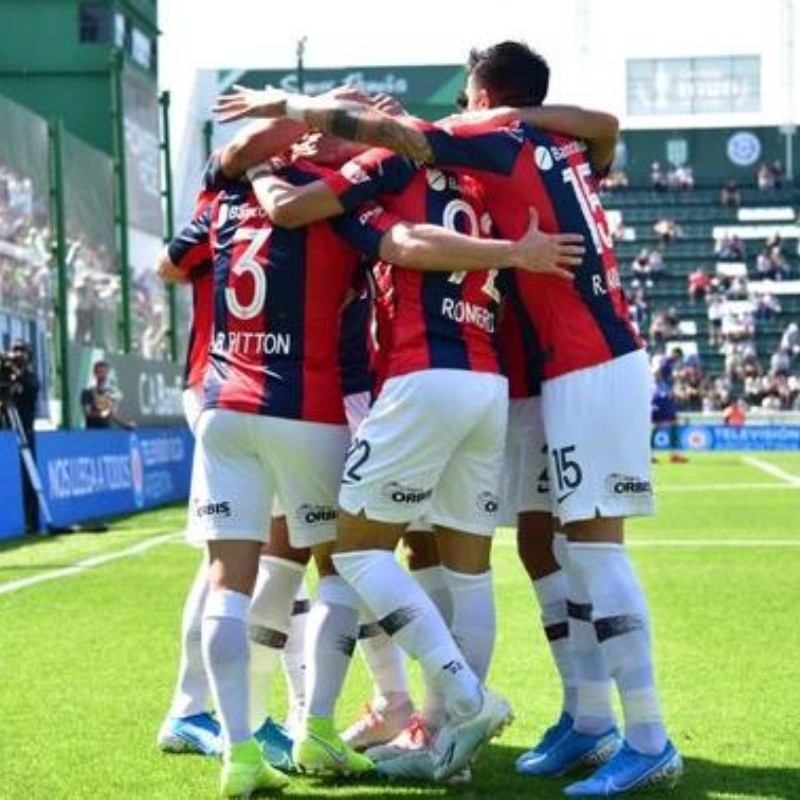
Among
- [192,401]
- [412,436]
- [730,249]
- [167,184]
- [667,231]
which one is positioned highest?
[667,231]

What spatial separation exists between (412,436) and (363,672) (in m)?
2.85

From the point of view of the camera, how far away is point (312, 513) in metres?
5.65

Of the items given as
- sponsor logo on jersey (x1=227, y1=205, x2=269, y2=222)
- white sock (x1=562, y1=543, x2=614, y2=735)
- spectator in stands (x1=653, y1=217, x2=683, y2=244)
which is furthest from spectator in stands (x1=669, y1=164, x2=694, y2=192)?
sponsor logo on jersey (x1=227, y1=205, x2=269, y2=222)

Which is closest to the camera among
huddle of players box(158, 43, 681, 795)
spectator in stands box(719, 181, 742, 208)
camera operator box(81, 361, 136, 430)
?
huddle of players box(158, 43, 681, 795)

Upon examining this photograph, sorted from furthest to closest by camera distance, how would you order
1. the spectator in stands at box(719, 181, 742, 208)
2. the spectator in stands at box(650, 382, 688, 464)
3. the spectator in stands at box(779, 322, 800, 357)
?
the spectator in stands at box(719, 181, 742, 208)
the spectator in stands at box(779, 322, 800, 357)
the spectator in stands at box(650, 382, 688, 464)

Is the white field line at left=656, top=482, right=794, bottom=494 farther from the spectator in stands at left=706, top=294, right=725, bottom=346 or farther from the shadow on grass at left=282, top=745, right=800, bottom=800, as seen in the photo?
the spectator in stands at left=706, top=294, right=725, bottom=346

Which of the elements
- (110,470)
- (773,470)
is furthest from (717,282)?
(110,470)

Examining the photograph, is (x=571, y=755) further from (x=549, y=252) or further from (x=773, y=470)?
(x=773, y=470)

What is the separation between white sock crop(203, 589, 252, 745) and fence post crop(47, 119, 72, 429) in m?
15.7

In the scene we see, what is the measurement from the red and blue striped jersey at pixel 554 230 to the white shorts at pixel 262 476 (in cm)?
72

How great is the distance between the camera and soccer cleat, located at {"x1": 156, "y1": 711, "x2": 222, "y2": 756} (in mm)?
6121

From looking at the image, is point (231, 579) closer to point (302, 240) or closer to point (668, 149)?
point (302, 240)

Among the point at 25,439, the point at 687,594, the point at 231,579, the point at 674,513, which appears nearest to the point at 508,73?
the point at 231,579

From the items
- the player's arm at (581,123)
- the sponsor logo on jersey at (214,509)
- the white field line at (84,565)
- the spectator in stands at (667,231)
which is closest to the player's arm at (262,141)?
the player's arm at (581,123)
